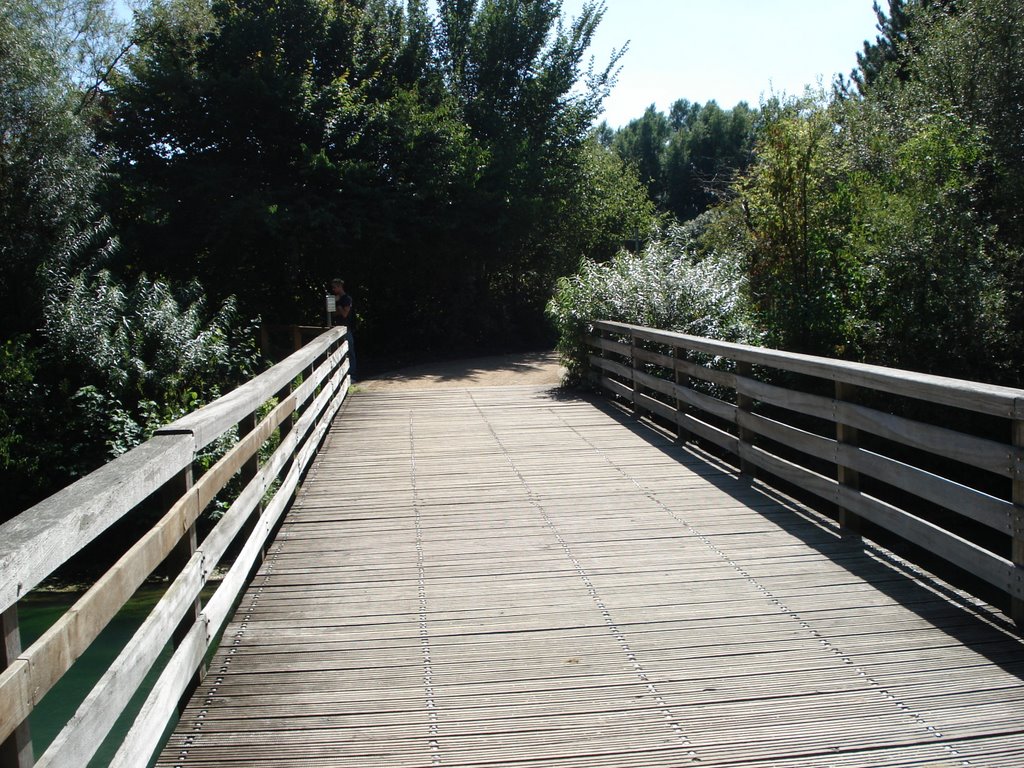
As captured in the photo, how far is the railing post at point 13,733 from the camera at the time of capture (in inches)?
67.5

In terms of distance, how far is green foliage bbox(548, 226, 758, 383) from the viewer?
11.3 m

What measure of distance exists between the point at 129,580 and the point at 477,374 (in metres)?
14.1

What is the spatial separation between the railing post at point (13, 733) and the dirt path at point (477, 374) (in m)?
11.8

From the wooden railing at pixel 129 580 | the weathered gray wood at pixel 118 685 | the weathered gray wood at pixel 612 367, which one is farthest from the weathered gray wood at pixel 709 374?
the weathered gray wood at pixel 118 685

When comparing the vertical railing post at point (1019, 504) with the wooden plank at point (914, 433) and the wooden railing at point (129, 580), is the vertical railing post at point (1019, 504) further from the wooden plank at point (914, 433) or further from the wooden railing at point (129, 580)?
the wooden railing at point (129, 580)

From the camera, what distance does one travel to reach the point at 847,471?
520 centimetres

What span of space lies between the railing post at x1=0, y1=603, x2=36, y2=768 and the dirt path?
466 inches

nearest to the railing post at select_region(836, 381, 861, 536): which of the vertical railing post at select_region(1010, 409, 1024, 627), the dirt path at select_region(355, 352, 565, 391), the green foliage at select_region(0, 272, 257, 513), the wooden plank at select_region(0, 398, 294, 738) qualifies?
the vertical railing post at select_region(1010, 409, 1024, 627)

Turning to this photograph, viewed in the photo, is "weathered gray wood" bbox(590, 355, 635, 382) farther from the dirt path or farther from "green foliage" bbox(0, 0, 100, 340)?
"green foliage" bbox(0, 0, 100, 340)

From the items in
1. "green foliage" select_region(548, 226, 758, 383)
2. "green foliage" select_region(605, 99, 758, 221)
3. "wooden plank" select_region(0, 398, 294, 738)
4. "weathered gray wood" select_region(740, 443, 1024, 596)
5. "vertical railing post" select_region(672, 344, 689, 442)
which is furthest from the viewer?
"green foliage" select_region(605, 99, 758, 221)

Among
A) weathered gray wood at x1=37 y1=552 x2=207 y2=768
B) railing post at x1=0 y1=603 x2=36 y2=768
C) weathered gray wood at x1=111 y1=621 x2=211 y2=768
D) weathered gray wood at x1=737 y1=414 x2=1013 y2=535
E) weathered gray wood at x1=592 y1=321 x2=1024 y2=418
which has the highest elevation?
weathered gray wood at x1=592 y1=321 x2=1024 y2=418

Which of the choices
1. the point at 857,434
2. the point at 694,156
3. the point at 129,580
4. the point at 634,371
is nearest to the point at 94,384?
the point at 634,371

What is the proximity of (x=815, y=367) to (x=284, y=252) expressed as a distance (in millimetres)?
14792

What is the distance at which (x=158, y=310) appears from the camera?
1259 cm
